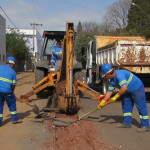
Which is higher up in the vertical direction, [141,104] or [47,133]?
[141,104]

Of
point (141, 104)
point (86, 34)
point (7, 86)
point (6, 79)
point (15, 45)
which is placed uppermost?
point (86, 34)

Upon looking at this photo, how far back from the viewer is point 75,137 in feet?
16.8

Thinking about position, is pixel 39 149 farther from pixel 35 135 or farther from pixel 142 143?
pixel 142 143

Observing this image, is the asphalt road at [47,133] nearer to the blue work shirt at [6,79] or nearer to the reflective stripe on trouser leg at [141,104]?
the reflective stripe on trouser leg at [141,104]

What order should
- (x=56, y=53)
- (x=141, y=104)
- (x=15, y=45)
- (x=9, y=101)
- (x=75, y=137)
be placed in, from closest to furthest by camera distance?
(x=75, y=137)
(x=141, y=104)
(x=9, y=101)
(x=56, y=53)
(x=15, y=45)

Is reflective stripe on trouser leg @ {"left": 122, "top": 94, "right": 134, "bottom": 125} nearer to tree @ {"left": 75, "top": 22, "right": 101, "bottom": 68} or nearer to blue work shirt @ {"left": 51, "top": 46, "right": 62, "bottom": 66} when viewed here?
blue work shirt @ {"left": 51, "top": 46, "right": 62, "bottom": 66}

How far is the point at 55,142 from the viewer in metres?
4.78

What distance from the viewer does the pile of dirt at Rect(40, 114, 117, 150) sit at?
4559 millimetres

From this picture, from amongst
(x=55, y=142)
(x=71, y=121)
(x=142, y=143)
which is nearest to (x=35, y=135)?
(x=55, y=142)

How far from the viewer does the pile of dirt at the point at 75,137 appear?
4.56 m

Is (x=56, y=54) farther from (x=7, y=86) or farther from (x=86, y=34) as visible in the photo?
(x=86, y=34)

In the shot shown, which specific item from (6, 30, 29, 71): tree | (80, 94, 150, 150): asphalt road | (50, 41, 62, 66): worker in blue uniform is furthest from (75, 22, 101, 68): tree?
(80, 94, 150, 150): asphalt road

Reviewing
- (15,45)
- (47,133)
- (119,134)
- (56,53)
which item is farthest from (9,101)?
(15,45)

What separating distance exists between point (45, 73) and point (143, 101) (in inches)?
221
